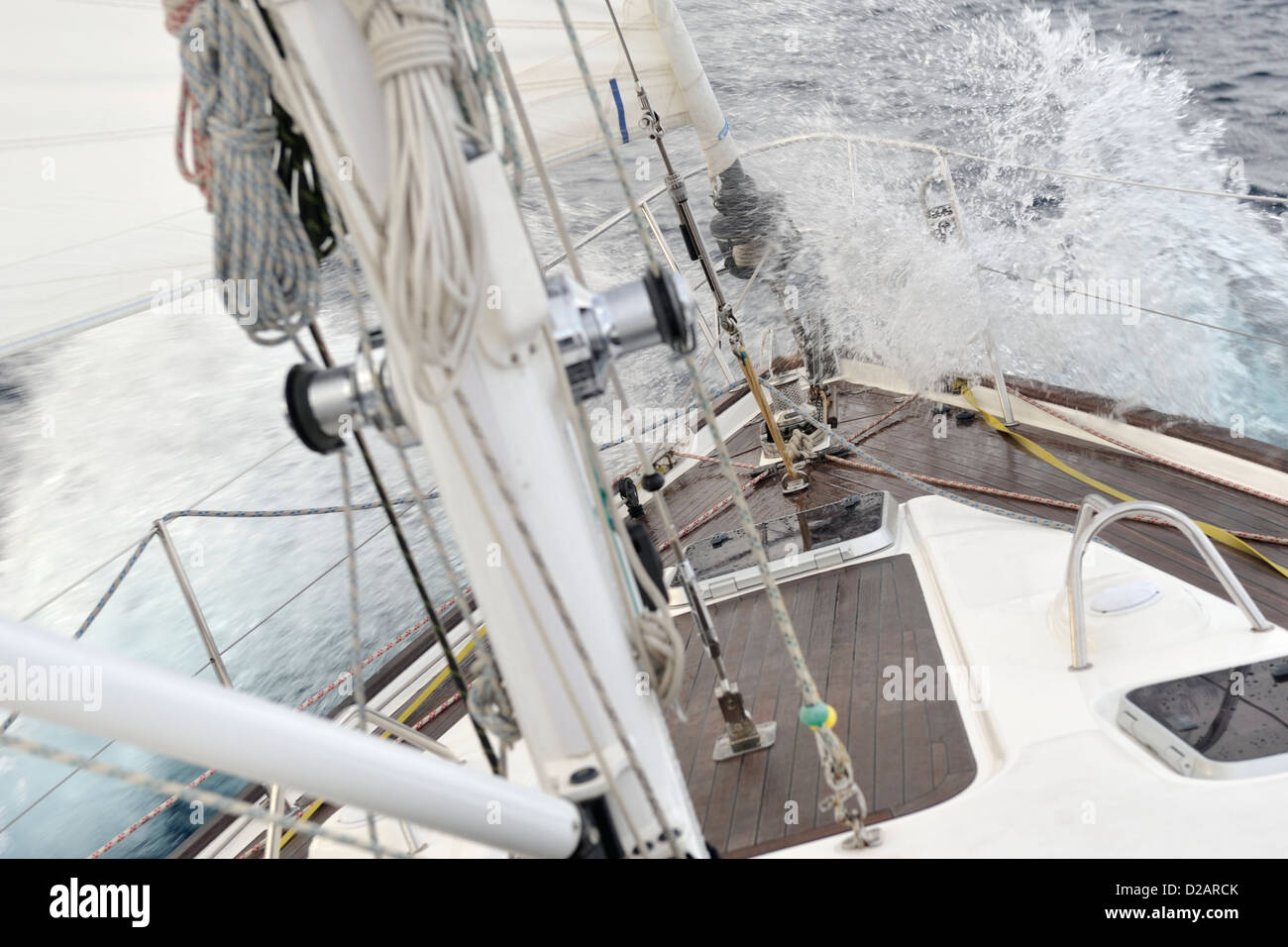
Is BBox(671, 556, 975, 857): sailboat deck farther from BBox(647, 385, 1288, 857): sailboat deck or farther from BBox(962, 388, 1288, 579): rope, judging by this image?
BBox(962, 388, 1288, 579): rope

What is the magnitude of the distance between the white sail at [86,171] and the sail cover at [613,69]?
138cm

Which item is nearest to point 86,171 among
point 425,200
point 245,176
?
point 245,176

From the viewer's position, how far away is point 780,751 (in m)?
1.84

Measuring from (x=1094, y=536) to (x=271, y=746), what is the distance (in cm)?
148

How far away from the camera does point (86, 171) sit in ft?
6.23

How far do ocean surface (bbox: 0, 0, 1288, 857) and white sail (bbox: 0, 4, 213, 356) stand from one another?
1.22 m

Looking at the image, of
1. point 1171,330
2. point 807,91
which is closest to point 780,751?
point 1171,330

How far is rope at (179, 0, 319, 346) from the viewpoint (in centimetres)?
80

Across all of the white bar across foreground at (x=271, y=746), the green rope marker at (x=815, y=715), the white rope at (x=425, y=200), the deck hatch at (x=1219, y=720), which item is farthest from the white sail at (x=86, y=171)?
the deck hatch at (x=1219, y=720)

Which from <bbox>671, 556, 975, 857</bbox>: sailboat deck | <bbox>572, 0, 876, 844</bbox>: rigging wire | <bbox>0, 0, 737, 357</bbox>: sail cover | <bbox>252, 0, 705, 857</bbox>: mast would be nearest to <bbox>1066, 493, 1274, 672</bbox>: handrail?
<bbox>671, 556, 975, 857</bbox>: sailboat deck

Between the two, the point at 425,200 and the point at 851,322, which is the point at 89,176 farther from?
the point at 851,322

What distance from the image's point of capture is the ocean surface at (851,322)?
383 cm

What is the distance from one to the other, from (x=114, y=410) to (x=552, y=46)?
14.9 feet
